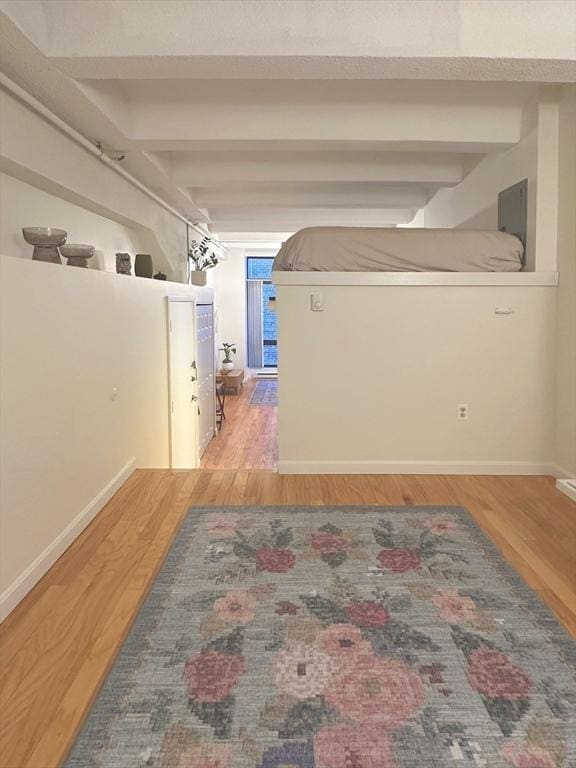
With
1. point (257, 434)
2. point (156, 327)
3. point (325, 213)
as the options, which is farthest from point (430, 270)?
point (257, 434)

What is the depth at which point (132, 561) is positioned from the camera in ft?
7.61

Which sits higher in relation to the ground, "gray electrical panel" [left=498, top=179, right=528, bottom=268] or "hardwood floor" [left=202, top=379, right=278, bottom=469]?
"gray electrical panel" [left=498, top=179, right=528, bottom=268]

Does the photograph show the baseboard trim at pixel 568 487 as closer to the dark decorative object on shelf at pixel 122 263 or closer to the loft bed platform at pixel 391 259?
the loft bed platform at pixel 391 259

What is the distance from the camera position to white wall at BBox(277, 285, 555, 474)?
3361 millimetres

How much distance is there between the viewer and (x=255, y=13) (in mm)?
2381

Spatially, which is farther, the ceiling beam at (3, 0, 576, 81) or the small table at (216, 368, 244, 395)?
the small table at (216, 368, 244, 395)

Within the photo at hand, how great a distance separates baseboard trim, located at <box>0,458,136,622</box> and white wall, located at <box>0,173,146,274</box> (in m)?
1.40

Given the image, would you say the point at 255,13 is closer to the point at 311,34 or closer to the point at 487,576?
the point at 311,34

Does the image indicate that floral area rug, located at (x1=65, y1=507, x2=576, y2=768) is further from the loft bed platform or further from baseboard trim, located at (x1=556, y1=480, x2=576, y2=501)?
the loft bed platform

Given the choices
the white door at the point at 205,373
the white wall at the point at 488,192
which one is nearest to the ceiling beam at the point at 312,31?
the white wall at the point at 488,192

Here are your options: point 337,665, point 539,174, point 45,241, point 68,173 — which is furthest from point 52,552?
point 539,174

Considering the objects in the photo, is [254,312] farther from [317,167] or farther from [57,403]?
[57,403]

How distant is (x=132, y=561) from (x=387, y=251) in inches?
85.7

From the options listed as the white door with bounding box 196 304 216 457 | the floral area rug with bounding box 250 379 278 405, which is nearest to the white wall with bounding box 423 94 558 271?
the white door with bounding box 196 304 216 457
